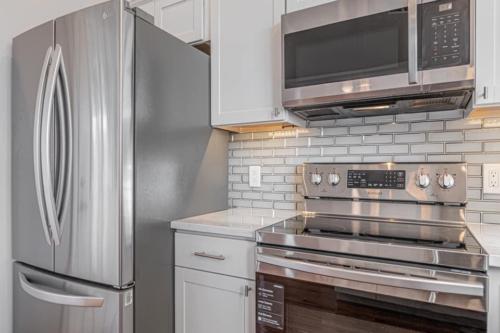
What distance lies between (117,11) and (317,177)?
122 cm

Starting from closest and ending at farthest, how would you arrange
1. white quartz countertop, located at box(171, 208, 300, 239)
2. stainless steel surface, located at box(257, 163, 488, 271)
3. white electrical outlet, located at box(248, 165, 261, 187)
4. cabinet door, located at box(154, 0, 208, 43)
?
stainless steel surface, located at box(257, 163, 488, 271) → white quartz countertop, located at box(171, 208, 300, 239) → cabinet door, located at box(154, 0, 208, 43) → white electrical outlet, located at box(248, 165, 261, 187)

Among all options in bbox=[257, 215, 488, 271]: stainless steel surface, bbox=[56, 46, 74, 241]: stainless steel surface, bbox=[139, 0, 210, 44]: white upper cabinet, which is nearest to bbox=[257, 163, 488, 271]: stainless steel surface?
bbox=[257, 215, 488, 271]: stainless steel surface

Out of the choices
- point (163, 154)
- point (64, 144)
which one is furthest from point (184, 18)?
point (64, 144)

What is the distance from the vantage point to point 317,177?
1.71 m

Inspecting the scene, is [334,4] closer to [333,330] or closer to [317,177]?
[317,177]

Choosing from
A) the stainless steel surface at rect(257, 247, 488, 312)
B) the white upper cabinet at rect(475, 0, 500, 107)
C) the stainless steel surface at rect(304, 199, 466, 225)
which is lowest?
the stainless steel surface at rect(257, 247, 488, 312)

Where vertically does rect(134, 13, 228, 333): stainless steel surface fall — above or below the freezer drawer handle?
above

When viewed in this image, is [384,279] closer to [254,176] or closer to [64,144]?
[254,176]

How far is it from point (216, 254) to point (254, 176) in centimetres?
68

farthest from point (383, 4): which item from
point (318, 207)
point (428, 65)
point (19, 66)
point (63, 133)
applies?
point (19, 66)

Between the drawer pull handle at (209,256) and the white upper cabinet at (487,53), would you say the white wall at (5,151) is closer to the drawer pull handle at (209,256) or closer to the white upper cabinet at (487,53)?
the drawer pull handle at (209,256)

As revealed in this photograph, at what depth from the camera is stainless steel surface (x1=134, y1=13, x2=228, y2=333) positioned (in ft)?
4.44

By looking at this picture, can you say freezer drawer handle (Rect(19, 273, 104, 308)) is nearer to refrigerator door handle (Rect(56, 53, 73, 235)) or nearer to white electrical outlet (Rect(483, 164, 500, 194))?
refrigerator door handle (Rect(56, 53, 73, 235))

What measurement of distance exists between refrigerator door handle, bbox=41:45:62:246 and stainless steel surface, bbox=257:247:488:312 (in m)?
0.95
